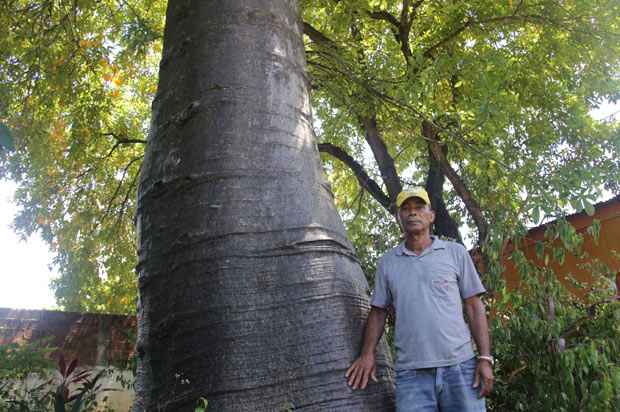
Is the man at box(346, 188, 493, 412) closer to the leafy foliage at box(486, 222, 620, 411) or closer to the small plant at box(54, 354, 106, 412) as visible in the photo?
the leafy foliage at box(486, 222, 620, 411)

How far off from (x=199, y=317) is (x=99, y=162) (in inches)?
291

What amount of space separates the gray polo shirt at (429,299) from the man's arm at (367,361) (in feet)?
0.50

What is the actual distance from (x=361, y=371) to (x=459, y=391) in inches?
16.1

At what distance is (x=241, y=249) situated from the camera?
2.17 metres

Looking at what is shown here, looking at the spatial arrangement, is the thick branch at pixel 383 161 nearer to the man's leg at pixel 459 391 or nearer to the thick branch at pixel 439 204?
the thick branch at pixel 439 204

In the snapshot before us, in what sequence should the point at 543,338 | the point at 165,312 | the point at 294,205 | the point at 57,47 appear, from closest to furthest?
the point at 165,312 → the point at 294,205 → the point at 543,338 → the point at 57,47

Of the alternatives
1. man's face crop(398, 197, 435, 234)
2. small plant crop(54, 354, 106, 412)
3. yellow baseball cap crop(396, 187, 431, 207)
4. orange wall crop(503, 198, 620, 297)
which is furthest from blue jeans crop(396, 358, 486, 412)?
orange wall crop(503, 198, 620, 297)

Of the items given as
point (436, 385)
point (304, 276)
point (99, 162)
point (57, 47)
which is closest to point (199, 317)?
A: point (304, 276)

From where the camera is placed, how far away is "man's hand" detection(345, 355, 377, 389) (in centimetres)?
209

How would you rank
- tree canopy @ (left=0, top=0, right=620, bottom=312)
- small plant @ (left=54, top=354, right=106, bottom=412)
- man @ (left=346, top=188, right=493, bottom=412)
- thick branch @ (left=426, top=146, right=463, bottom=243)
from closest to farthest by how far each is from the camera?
1. small plant @ (left=54, top=354, right=106, bottom=412)
2. man @ (left=346, top=188, right=493, bottom=412)
3. tree canopy @ (left=0, top=0, right=620, bottom=312)
4. thick branch @ (left=426, top=146, right=463, bottom=243)

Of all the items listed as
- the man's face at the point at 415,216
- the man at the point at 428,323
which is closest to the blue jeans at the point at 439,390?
the man at the point at 428,323

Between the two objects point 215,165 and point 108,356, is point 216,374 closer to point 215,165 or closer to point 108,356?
point 215,165

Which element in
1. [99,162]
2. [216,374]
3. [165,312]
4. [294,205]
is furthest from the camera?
[99,162]

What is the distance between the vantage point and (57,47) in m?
6.00
